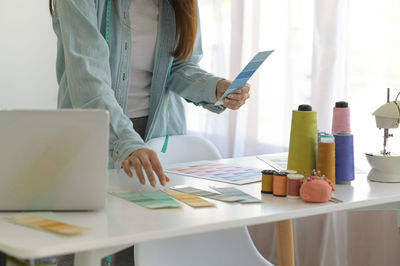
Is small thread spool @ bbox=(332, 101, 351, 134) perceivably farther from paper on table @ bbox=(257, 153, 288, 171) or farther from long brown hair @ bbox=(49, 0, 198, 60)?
long brown hair @ bbox=(49, 0, 198, 60)

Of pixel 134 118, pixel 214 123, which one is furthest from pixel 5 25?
pixel 134 118

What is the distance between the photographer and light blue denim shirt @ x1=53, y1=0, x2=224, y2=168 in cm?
133

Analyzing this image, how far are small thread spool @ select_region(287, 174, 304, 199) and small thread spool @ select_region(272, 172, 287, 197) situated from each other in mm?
12

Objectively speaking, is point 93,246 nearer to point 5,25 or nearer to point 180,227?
point 180,227

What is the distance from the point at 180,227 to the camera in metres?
0.97

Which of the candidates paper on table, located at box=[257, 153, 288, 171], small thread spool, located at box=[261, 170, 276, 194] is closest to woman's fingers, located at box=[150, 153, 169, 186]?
small thread spool, located at box=[261, 170, 276, 194]

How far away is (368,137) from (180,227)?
4.87ft

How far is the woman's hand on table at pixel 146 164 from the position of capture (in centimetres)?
118

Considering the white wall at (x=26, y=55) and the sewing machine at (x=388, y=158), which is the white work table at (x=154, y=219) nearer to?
the sewing machine at (x=388, y=158)

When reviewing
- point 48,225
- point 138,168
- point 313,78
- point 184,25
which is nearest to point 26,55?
point 313,78

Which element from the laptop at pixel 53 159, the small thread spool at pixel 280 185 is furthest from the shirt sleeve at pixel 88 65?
the small thread spool at pixel 280 185

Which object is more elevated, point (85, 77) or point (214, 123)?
point (85, 77)

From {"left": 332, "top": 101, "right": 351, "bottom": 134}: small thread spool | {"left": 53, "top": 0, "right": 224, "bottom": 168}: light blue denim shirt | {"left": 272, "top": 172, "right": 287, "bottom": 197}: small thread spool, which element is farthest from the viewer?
{"left": 332, "top": 101, "right": 351, "bottom": 134}: small thread spool

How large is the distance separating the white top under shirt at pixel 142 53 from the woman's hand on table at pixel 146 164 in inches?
19.7
